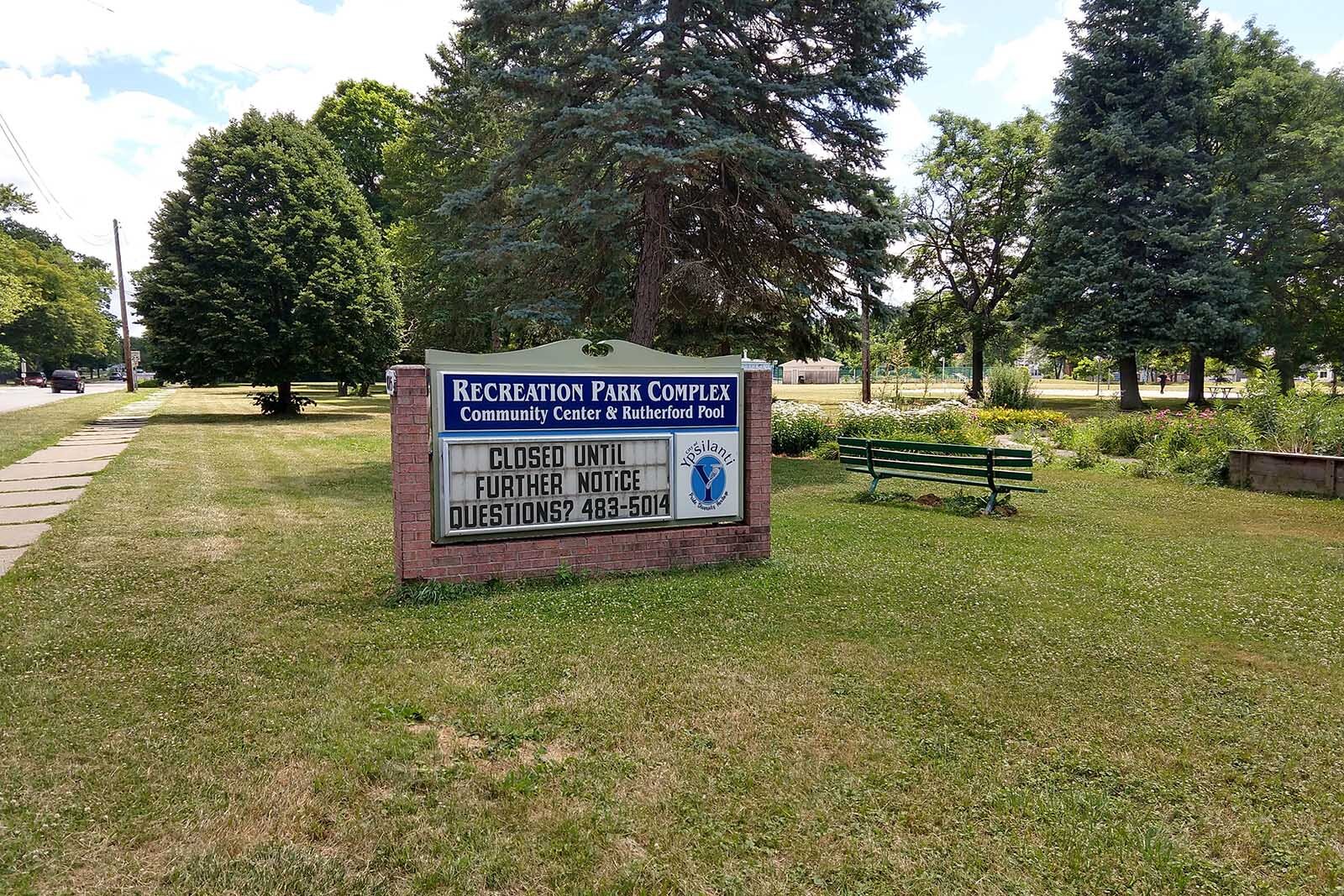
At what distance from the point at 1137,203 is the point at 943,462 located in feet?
76.2

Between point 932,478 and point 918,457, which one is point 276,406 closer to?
point 918,457

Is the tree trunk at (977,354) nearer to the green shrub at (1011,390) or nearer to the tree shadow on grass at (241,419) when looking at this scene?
the green shrub at (1011,390)

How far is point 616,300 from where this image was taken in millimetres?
15680

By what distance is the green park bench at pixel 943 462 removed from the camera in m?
9.06

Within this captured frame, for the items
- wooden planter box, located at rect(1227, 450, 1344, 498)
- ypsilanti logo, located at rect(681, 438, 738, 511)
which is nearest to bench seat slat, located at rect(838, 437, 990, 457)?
ypsilanti logo, located at rect(681, 438, 738, 511)

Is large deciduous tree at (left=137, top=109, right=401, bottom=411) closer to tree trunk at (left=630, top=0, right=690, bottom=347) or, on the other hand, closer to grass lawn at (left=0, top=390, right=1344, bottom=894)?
tree trunk at (left=630, top=0, right=690, bottom=347)

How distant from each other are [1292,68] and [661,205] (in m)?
29.3

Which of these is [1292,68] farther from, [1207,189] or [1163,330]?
[1163,330]

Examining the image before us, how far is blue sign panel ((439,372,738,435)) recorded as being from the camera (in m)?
5.65

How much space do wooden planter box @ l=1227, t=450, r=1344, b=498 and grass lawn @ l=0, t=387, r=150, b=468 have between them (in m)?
18.6

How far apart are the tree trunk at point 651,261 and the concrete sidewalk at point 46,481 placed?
893 centimetres

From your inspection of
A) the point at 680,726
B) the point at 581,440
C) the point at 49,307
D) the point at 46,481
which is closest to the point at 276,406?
the point at 46,481

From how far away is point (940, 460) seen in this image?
375 inches

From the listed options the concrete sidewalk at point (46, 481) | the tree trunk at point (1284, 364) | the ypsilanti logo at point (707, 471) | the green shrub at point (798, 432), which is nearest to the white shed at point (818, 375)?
the tree trunk at point (1284, 364)
